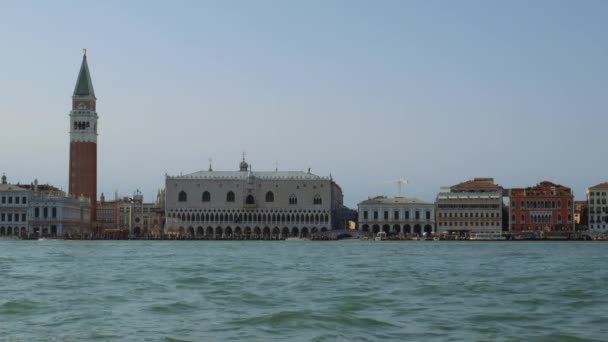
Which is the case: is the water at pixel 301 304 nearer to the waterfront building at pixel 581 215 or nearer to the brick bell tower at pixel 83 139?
the brick bell tower at pixel 83 139

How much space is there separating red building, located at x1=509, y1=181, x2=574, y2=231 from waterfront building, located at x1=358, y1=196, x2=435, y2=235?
9155 millimetres

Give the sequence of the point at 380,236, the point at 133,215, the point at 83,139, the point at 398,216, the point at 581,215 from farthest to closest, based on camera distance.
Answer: the point at 133,215, the point at 581,215, the point at 398,216, the point at 83,139, the point at 380,236

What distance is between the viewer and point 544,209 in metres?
101

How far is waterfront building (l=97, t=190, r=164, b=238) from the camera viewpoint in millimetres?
127250

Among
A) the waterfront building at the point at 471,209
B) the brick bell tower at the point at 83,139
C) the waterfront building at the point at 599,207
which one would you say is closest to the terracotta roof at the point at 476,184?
the waterfront building at the point at 471,209

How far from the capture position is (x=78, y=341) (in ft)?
56.7

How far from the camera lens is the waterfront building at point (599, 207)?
3971 inches

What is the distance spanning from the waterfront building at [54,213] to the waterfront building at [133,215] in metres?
18.3

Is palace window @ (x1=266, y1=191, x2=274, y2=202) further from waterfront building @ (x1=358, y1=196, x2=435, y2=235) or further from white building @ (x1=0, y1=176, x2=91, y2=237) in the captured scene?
white building @ (x1=0, y1=176, x2=91, y2=237)

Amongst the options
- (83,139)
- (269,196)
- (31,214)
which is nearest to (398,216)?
(269,196)

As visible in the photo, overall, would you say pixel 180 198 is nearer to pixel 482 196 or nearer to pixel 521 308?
pixel 482 196

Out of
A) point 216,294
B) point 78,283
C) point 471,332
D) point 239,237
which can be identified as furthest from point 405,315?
point 239,237

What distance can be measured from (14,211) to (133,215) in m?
28.8

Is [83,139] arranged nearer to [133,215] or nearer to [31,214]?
[31,214]
